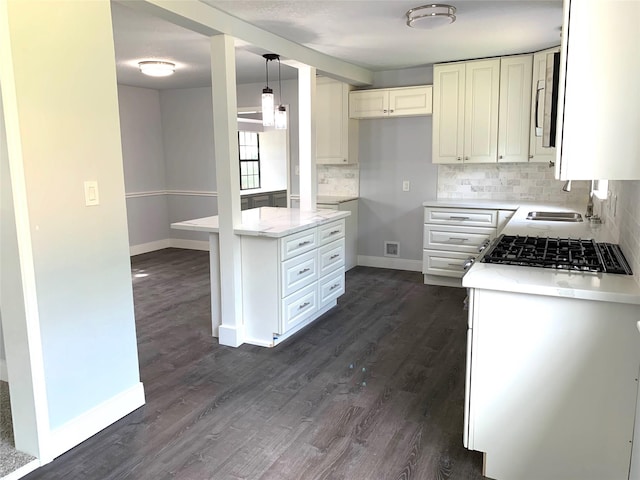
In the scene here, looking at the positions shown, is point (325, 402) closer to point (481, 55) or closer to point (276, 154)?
point (481, 55)

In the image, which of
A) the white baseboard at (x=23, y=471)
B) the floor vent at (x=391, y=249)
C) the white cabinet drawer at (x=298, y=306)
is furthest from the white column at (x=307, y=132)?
the white baseboard at (x=23, y=471)

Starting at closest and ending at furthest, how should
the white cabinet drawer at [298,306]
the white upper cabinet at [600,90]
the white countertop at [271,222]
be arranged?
1. the white upper cabinet at [600,90]
2. the white countertop at [271,222]
3. the white cabinet drawer at [298,306]

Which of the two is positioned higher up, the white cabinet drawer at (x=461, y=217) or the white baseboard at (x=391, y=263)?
the white cabinet drawer at (x=461, y=217)

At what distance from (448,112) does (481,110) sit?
332 millimetres

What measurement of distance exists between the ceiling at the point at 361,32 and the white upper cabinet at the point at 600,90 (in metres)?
1.54

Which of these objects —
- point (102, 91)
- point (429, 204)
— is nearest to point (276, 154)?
point (429, 204)

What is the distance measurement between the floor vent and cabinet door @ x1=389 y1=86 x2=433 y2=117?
1490 mm

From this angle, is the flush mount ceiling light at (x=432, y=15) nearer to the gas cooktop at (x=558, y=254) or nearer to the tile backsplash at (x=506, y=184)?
the gas cooktop at (x=558, y=254)

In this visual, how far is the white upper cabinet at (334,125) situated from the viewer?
550 cm

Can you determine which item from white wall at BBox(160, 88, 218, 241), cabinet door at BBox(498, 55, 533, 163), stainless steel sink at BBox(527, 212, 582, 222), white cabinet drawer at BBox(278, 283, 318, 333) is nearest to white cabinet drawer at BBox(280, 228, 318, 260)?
white cabinet drawer at BBox(278, 283, 318, 333)

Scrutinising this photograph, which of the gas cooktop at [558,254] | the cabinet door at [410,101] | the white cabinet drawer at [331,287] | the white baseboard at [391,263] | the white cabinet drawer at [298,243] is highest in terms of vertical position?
the cabinet door at [410,101]

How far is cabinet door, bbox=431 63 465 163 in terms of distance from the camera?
16.2ft

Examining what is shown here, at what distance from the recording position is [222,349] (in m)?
3.48

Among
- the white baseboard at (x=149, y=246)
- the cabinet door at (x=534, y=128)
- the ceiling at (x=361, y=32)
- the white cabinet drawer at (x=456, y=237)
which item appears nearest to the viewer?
the ceiling at (x=361, y=32)
